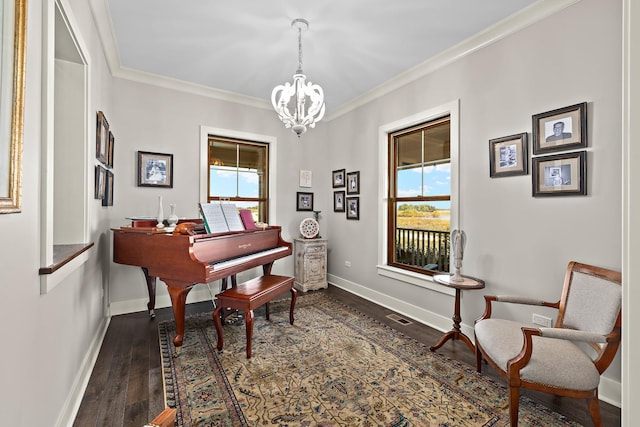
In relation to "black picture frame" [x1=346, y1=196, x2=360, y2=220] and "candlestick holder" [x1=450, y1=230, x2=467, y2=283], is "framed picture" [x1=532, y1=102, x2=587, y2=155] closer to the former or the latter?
"candlestick holder" [x1=450, y1=230, x2=467, y2=283]

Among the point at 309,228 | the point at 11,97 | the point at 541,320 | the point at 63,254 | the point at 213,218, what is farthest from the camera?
the point at 309,228

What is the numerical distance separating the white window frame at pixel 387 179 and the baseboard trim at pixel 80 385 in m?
3.11

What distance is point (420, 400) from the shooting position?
201cm

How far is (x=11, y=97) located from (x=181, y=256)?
165 centimetres

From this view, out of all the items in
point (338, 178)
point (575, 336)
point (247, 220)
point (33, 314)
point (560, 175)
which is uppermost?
point (338, 178)

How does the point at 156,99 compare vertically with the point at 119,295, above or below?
above

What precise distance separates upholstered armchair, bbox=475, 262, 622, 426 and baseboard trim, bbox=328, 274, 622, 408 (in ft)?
0.68

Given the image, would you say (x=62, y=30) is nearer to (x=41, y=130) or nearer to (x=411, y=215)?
(x=41, y=130)

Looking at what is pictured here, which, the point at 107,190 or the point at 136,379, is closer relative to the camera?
the point at 136,379

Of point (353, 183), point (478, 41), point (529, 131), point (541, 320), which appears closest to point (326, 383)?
point (541, 320)

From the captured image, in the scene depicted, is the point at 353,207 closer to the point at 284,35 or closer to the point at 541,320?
the point at 284,35

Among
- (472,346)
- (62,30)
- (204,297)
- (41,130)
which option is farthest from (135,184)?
(472,346)

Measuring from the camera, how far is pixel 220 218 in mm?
3057

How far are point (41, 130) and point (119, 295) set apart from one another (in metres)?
2.76
